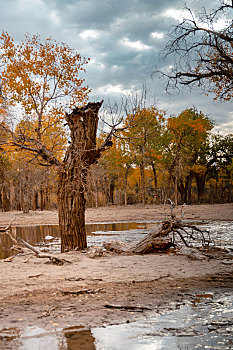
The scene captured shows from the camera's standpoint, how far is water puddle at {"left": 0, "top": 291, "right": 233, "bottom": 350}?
3.85 meters

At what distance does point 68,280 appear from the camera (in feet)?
23.8

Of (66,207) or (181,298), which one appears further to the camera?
(66,207)

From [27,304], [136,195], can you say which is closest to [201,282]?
[27,304]

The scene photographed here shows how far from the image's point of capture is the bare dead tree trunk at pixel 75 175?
10922 millimetres

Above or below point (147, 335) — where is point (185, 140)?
above

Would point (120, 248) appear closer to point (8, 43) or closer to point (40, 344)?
point (40, 344)

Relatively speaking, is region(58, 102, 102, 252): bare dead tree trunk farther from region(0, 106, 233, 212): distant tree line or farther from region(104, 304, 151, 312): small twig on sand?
region(0, 106, 233, 212): distant tree line

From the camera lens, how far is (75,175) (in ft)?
35.5

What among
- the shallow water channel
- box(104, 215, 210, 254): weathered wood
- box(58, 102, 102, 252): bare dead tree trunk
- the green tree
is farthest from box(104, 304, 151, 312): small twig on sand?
the green tree

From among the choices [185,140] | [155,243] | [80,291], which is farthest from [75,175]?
[185,140]

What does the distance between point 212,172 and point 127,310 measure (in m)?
47.6

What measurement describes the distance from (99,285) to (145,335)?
2834mm

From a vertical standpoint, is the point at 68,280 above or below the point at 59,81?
below

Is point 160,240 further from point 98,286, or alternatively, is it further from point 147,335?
point 147,335
